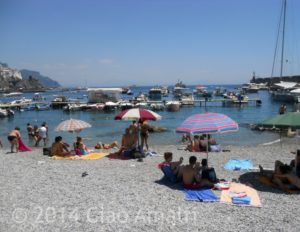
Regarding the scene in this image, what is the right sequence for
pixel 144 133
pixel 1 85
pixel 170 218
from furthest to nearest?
pixel 1 85, pixel 144 133, pixel 170 218

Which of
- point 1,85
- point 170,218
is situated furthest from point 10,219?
point 1,85

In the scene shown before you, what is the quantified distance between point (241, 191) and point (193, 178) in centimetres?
130

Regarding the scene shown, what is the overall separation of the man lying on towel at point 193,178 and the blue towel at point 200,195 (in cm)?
23

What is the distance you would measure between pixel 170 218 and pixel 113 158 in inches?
309

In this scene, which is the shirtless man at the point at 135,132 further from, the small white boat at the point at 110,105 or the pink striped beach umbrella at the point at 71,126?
the small white boat at the point at 110,105

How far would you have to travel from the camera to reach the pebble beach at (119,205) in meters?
7.90

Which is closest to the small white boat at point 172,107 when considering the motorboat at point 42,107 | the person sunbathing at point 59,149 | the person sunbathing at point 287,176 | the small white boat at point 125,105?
the small white boat at point 125,105

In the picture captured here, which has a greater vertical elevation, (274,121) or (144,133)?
(274,121)

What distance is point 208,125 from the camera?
11.2 metres

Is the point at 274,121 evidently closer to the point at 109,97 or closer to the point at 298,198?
the point at 298,198

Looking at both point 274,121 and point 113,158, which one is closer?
point 274,121

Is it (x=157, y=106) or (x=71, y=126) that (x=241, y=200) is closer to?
(x=71, y=126)

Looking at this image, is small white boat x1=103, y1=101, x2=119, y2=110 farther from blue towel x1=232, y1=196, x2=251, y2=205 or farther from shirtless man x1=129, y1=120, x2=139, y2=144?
blue towel x1=232, y1=196, x2=251, y2=205

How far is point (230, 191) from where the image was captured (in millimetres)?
10141
